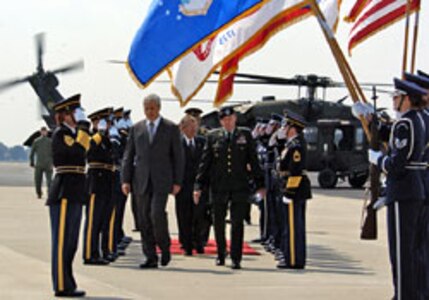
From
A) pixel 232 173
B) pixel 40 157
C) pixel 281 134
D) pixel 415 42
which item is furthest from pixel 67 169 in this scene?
pixel 40 157

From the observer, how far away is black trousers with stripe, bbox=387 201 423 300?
766cm

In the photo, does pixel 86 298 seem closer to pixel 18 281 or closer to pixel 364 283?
pixel 18 281

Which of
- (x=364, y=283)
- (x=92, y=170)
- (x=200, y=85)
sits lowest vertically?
(x=364, y=283)

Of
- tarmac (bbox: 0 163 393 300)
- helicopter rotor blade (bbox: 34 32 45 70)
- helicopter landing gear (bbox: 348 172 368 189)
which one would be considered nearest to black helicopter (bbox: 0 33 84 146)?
helicopter rotor blade (bbox: 34 32 45 70)

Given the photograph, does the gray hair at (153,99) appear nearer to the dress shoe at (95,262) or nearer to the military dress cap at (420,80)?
the dress shoe at (95,262)

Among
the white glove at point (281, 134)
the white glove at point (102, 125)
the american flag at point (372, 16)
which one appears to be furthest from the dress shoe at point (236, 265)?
the american flag at point (372, 16)

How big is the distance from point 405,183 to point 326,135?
28991 millimetres

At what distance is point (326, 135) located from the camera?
36.5 metres

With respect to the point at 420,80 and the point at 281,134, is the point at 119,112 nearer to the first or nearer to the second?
the point at 281,134

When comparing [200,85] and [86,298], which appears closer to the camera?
[86,298]

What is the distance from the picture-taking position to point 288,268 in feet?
36.7

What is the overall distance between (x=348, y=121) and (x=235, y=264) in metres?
27.0

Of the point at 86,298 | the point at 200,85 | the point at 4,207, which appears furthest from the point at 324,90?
the point at 86,298

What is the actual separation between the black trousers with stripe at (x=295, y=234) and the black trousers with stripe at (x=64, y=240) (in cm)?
288
